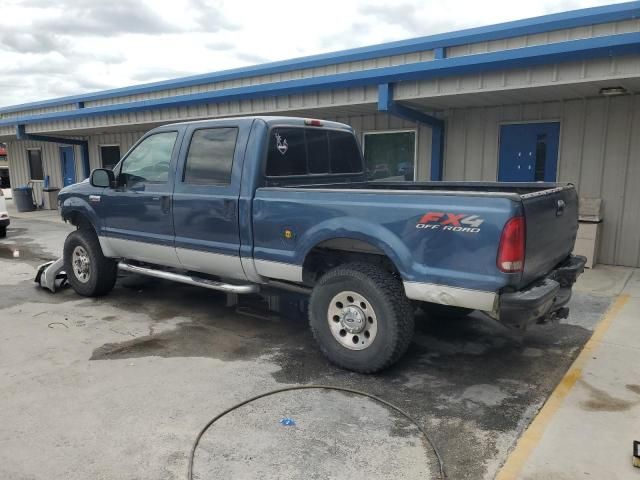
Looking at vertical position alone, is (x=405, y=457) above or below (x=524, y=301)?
below

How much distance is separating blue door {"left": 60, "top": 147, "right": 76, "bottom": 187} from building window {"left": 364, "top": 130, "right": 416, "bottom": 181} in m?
13.0

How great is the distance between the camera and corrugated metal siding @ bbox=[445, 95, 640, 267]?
8000mm

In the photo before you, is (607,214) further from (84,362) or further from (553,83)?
(84,362)

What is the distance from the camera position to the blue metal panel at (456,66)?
614 centimetres

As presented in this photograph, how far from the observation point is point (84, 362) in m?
4.43

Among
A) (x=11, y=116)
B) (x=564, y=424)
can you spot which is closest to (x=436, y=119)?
(x=564, y=424)

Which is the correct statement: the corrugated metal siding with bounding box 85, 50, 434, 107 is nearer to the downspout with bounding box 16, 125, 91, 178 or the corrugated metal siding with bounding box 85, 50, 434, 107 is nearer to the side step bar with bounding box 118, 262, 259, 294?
the downspout with bounding box 16, 125, 91, 178

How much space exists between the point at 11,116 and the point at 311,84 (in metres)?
18.2

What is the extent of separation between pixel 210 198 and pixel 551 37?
6.60 m

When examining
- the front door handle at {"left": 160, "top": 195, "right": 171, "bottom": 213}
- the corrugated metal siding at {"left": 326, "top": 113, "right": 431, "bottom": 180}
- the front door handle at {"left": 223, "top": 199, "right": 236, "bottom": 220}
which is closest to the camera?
the front door handle at {"left": 223, "top": 199, "right": 236, "bottom": 220}

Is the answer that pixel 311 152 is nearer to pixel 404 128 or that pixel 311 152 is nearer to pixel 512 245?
pixel 512 245

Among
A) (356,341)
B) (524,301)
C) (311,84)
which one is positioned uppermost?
(311,84)

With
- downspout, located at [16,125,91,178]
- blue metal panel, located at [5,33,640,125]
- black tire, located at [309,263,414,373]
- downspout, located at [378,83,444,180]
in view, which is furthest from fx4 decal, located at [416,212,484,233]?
downspout, located at [16,125,91,178]

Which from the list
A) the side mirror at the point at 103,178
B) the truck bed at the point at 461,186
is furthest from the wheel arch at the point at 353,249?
the side mirror at the point at 103,178
